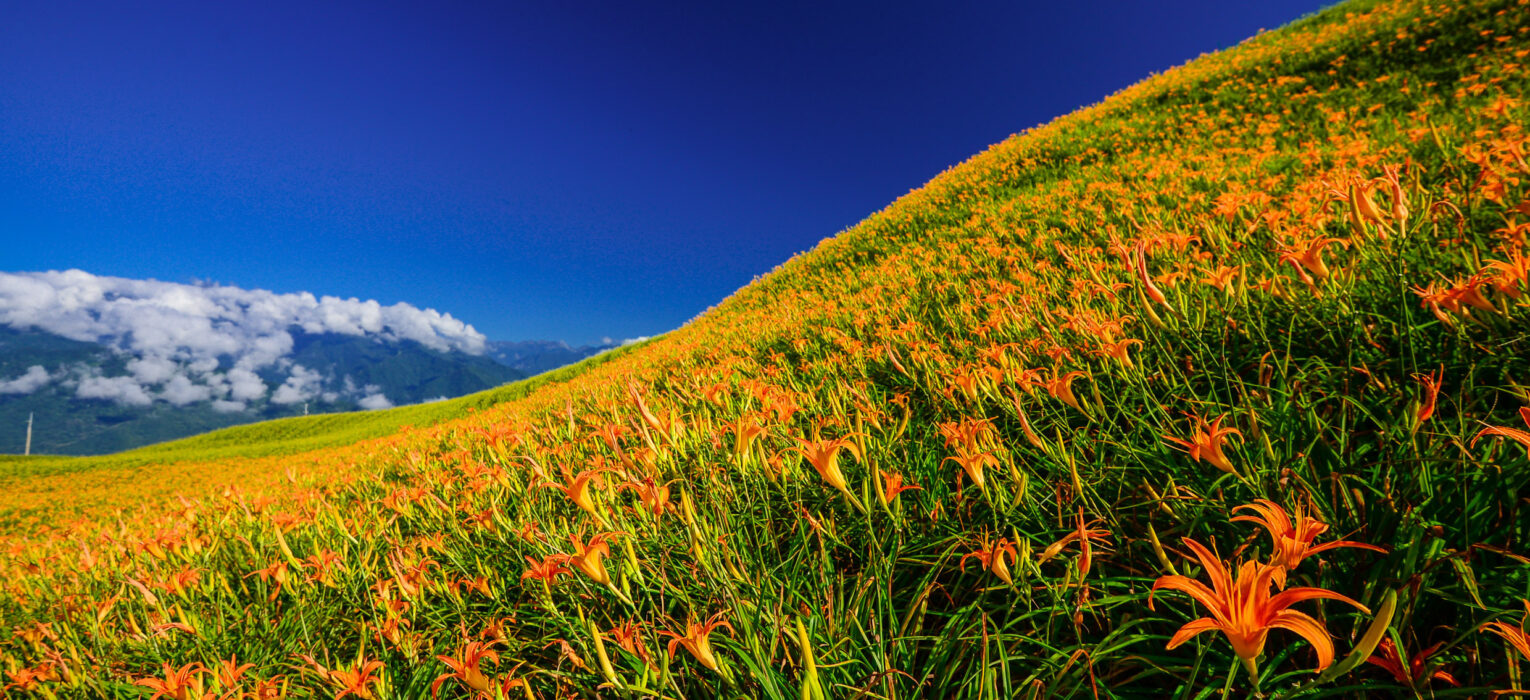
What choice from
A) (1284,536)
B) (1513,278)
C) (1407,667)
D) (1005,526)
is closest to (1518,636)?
(1407,667)

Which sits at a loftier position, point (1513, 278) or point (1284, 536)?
point (1513, 278)

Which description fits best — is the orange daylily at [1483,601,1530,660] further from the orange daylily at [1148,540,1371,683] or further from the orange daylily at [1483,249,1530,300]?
the orange daylily at [1483,249,1530,300]

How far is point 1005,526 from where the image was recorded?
1.29m

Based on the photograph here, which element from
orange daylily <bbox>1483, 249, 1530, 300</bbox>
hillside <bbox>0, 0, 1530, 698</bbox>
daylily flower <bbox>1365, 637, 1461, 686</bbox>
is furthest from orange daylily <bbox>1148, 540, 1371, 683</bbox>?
orange daylily <bbox>1483, 249, 1530, 300</bbox>

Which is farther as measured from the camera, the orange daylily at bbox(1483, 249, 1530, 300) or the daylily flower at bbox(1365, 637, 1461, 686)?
the orange daylily at bbox(1483, 249, 1530, 300)

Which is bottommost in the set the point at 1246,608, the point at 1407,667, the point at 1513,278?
the point at 1407,667

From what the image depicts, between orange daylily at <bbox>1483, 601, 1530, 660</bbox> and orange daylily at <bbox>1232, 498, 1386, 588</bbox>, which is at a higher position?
orange daylily at <bbox>1232, 498, 1386, 588</bbox>

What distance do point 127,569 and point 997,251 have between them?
17.4 ft

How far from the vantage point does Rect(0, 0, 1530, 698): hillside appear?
35.1 inches

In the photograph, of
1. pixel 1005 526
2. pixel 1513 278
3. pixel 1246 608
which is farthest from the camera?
pixel 1005 526

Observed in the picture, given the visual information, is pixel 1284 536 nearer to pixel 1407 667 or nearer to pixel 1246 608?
pixel 1246 608

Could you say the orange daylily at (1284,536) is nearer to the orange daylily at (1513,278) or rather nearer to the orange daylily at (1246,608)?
the orange daylily at (1246,608)

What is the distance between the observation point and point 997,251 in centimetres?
403

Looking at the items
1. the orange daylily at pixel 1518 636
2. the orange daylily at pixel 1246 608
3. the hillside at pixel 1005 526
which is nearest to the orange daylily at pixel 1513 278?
the hillside at pixel 1005 526
